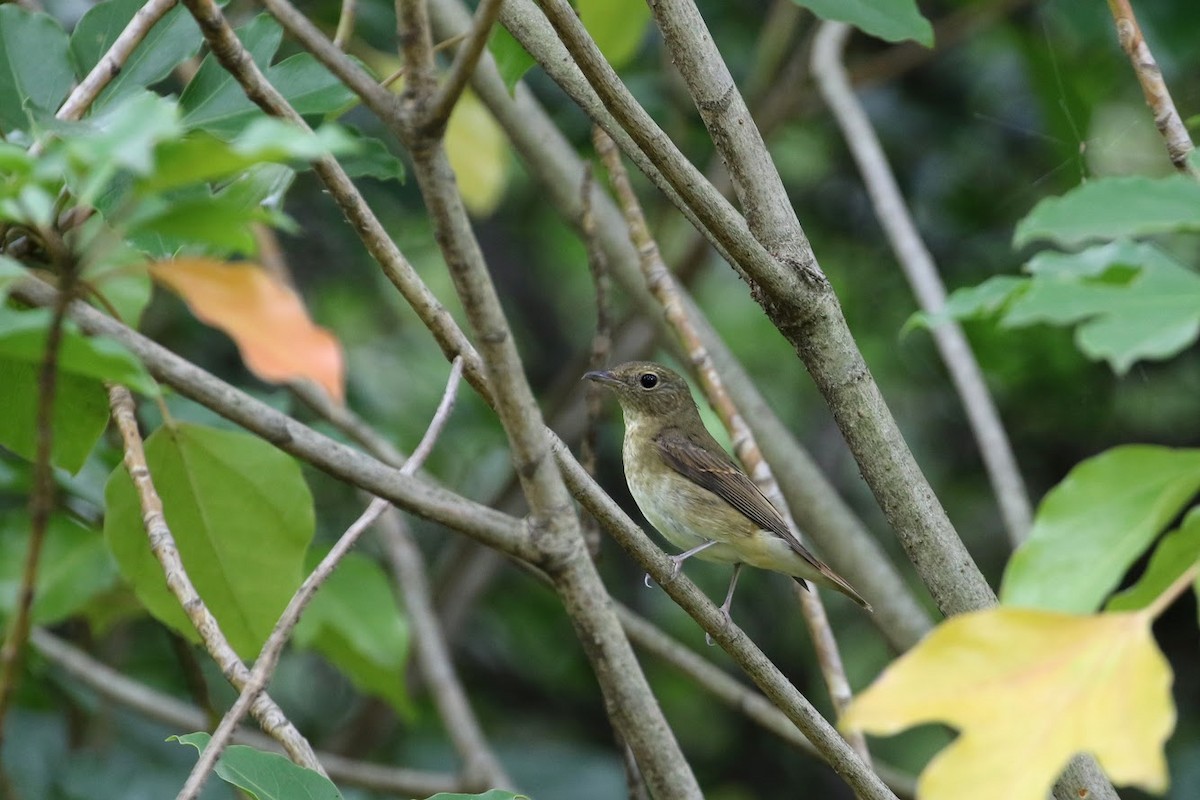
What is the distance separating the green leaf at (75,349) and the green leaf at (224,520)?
3.69ft

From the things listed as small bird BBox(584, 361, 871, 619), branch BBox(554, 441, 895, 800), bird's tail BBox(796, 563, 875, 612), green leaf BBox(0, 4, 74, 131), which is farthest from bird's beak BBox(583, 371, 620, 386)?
green leaf BBox(0, 4, 74, 131)

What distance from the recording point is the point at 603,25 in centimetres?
370

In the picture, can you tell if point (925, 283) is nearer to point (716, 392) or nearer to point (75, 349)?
point (716, 392)

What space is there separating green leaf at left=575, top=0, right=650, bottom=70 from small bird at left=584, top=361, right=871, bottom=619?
37.9 inches

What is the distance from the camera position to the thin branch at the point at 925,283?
4449mm

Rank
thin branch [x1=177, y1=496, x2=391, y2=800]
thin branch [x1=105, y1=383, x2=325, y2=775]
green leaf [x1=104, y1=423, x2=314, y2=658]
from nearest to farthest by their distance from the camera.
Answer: thin branch [x1=177, y1=496, x2=391, y2=800] < thin branch [x1=105, y1=383, x2=325, y2=775] < green leaf [x1=104, y1=423, x2=314, y2=658]

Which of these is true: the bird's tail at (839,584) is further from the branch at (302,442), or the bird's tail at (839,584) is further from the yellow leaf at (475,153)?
the branch at (302,442)

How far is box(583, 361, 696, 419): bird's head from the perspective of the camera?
16.2ft

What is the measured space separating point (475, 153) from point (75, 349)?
4217 mm

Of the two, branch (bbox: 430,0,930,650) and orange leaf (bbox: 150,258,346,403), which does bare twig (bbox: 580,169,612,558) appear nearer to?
branch (bbox: 430,0,930,650)

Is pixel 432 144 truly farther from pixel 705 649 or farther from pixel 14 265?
pixel 705 649

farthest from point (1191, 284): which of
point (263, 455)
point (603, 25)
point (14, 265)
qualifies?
point (603, 25)

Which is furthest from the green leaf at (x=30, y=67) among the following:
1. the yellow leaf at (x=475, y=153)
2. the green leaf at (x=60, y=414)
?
the yellow leaf at (x=475, y=153)

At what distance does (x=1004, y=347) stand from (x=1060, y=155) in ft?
2.85
